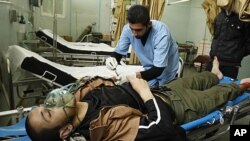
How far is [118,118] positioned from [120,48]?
1.13 m

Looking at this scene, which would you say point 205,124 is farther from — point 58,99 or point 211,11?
point 211,11

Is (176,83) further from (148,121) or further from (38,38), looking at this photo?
(38,38)

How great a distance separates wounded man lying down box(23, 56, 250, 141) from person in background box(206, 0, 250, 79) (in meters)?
0.78

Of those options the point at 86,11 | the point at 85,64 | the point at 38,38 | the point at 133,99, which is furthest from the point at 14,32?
the point at 86,11

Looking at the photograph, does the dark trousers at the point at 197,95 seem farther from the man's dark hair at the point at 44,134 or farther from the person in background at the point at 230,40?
the man's dark hair at the point at 44,134

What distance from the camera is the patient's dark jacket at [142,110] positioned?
3.75ft

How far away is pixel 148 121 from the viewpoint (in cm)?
122

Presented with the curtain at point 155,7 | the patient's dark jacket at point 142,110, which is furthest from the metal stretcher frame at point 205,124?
the curtain at point 155,7

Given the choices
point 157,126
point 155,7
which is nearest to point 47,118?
point 157,126

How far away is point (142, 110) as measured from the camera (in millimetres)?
1473

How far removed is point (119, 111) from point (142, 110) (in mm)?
265

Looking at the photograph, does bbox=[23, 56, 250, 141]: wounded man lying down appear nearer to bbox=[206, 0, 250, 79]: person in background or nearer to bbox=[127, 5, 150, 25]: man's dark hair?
bbox=[127, 5, 150, 25]: man's dark hair

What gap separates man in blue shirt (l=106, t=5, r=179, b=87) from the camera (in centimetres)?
173

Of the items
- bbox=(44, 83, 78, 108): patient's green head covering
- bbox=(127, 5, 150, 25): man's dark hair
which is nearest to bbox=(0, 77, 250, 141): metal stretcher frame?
bbox=(44, 83, 78, 108): patient's green head covering
